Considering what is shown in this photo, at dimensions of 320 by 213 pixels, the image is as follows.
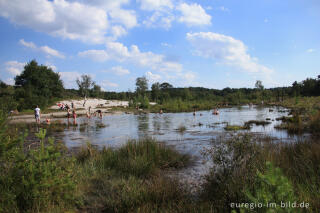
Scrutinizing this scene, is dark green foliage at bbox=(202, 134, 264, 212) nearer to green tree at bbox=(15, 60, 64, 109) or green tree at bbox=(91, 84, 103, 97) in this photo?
green tree at bbox=(15, 60, 64, 109)

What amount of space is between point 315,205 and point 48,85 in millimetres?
66909

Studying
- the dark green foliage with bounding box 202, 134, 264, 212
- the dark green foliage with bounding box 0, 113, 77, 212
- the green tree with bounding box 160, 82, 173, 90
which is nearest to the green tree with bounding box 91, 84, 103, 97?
the green tree with bounding box 160, 82, 173, 90

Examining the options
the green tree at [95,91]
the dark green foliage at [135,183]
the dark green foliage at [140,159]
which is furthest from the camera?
the green tree at [95,91]

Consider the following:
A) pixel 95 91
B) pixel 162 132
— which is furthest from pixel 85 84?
pixel 162 132

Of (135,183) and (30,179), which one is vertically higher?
(30,179)

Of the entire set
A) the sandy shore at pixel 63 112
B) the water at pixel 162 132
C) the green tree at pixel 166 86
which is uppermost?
the green tree at pixel 166 86

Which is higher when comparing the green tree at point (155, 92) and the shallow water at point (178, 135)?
the green tree at point (155, 92)

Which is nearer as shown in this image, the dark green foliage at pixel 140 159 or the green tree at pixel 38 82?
the dark green foliage at pixel 140 159

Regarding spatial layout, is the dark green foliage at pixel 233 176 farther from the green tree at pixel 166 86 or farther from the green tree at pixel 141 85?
the green tree at pixel 166 86

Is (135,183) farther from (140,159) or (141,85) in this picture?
(141,85)

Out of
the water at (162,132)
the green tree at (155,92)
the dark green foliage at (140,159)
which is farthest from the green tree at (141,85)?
the dark green foliage at (140,159)

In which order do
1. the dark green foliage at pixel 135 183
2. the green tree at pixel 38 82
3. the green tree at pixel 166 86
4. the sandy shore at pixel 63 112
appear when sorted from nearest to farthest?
the dark green foliage at pixel 135 183 < the sandy shore at pixel 63 112 < the green tree at pixel 38 82 < the green tree at pixel 166 86

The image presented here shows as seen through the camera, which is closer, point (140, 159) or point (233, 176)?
point (233, 176)

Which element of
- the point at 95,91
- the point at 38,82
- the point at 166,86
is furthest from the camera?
the point at 166,86
